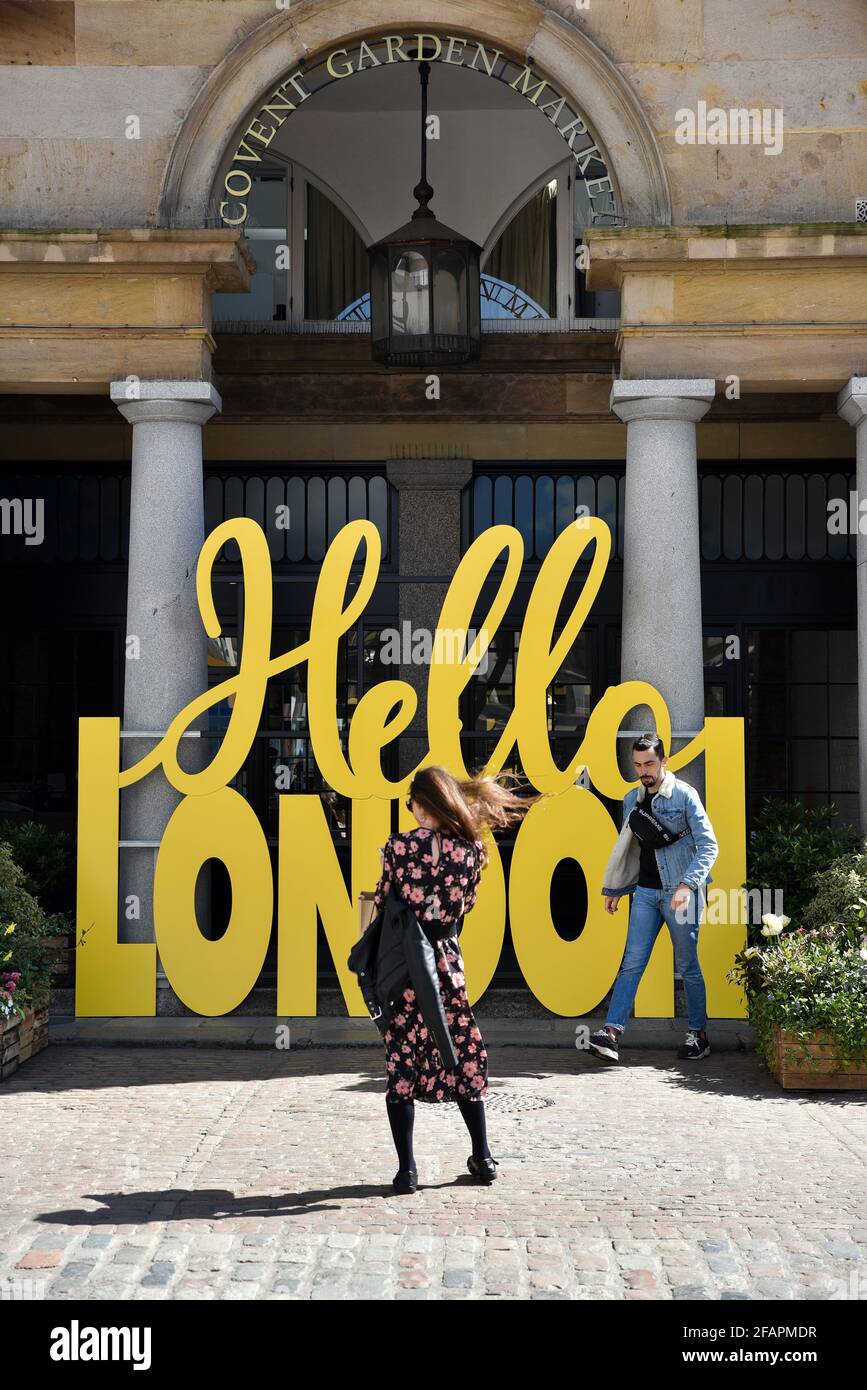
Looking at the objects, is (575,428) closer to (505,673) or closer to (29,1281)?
(505,673)

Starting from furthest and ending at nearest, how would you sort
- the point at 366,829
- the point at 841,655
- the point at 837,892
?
the point at 841,655 < the point at 366,829 < the point at 837,892

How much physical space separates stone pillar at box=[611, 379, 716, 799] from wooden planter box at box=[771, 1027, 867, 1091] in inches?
101

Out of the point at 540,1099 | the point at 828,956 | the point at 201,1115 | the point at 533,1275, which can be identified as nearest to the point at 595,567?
the point at 828,956

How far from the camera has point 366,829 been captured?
36.0ft

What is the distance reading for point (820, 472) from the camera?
15023mm

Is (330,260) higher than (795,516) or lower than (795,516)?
higher

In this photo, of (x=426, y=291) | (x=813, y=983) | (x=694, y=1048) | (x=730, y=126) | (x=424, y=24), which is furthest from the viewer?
(x=426, y=291)

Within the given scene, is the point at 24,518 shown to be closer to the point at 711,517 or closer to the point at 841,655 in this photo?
the point at 711,517

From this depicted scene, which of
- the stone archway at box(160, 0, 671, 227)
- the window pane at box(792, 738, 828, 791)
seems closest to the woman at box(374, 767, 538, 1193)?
the stone archway at box(160, 0, 671, 227)

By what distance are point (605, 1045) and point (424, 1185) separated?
9.83 ft

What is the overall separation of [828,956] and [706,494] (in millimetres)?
6490

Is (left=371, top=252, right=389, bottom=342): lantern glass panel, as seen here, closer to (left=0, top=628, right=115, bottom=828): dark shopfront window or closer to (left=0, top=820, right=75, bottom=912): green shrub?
(left=0, top=628, right=115, bottom=828): dark shopfront window

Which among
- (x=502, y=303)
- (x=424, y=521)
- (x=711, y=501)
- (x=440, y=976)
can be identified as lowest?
(x=440, y=976)

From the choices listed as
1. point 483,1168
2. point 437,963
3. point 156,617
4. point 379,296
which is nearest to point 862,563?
point 379,296
